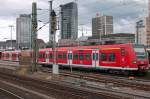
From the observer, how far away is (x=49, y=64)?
53625 millimetres

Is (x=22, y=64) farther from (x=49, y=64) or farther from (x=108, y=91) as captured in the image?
(x=108, y=91)

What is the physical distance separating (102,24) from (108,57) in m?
54.7

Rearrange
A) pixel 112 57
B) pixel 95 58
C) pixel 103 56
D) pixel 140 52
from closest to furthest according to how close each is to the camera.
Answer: pixel 140 52, pixel 112 57, pixel 103 56, pixel 95 58

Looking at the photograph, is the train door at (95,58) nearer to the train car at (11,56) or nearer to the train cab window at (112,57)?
the train cab window at (112,57)

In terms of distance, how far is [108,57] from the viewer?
36.9 m

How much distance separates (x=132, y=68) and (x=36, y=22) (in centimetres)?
1429

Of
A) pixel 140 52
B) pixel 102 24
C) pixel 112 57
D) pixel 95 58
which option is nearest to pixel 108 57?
pixel 112 57

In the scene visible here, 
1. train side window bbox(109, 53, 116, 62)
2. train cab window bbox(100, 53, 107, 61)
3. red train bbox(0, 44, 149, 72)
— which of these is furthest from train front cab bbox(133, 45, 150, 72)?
train cab window bbox(100, 53, 107, 61)

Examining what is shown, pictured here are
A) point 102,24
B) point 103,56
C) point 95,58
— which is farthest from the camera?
point 102,24

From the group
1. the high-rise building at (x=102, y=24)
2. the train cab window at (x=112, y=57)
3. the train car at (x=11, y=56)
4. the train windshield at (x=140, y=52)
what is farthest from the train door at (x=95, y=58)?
the high-rise building at (x=102, y=24)

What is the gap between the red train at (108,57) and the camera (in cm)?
3362

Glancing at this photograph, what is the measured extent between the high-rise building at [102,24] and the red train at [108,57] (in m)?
38.1

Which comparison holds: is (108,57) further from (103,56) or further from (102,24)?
(102,24)

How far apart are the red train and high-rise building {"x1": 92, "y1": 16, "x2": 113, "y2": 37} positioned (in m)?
38.1
